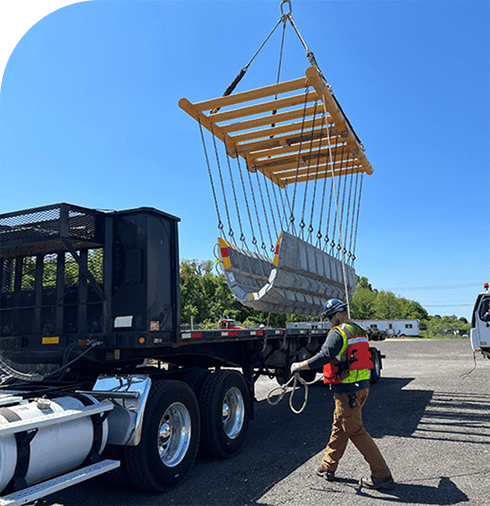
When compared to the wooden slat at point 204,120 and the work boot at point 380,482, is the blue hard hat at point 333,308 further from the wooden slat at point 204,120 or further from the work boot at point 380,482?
the wooden slat at point 204,120

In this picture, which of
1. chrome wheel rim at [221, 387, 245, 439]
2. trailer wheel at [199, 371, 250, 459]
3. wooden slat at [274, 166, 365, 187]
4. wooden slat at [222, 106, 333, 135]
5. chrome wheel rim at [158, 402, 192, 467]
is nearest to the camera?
chrome wheel rim at [158, 402, 192, 467]

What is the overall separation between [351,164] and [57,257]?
8477 millimetres

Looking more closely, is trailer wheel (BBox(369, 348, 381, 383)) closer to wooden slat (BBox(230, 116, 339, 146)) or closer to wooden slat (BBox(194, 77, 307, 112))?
wooden slat (BBox(230, 116, 339, 146))

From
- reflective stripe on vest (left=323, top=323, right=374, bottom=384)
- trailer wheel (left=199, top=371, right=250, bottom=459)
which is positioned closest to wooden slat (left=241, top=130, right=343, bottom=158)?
trailer wheel (left=199, top=371, right=250, bottom=459)

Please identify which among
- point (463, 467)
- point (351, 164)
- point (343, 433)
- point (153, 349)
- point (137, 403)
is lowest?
point (463, 467)

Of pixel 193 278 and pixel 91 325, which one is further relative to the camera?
pixel 193 278

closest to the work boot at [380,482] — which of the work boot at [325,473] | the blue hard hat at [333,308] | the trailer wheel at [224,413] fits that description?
the work boot at [325,473]

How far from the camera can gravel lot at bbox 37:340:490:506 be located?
4379 mm

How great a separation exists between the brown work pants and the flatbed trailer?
1.41 meters

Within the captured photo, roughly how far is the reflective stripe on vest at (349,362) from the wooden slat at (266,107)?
16.6 feet

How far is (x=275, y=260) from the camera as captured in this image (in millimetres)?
8898

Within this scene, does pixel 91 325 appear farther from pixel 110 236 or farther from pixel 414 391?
pixel 414 391

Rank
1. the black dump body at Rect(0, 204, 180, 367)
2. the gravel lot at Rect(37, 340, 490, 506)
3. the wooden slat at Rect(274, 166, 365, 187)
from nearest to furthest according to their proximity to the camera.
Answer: the gravel lot at Rect(37, 340, 490, 506) → the black dump body at Rect(0, 204, 180, 367) → the wooden slat at Rect(274, 166, 365, 187)

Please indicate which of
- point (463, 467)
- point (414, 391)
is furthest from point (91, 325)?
point (414, 391)
